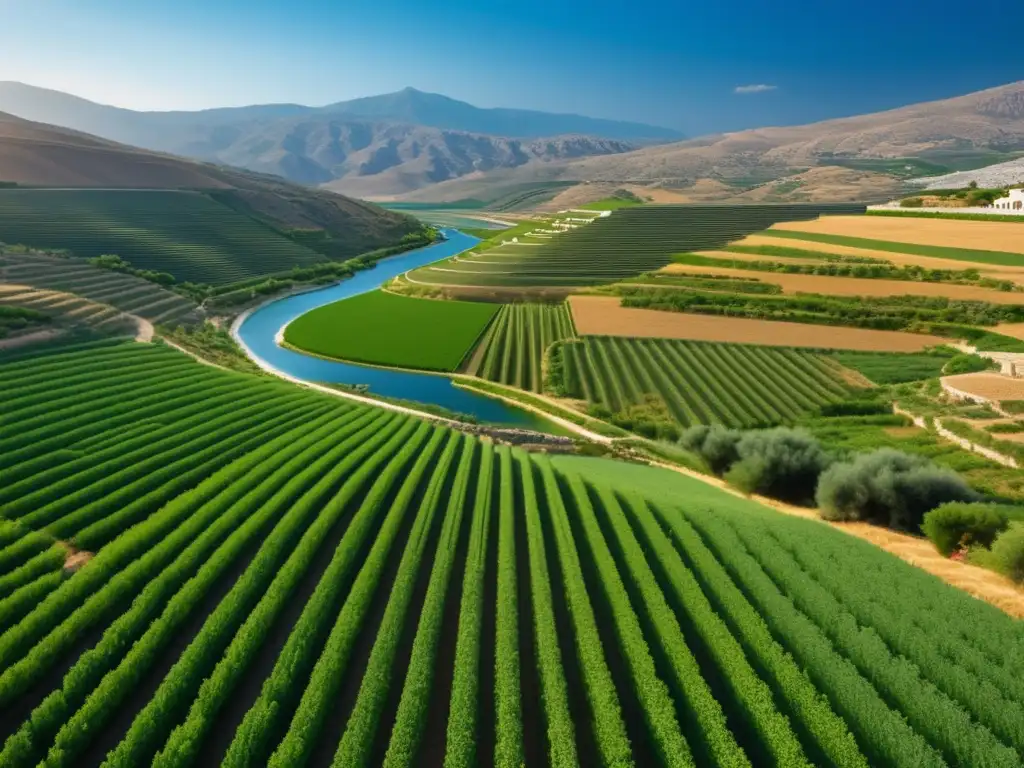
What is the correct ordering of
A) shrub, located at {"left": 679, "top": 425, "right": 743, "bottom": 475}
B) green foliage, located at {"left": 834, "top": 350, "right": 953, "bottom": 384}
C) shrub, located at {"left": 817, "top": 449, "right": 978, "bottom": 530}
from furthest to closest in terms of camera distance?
1. green foliage, located at {"left": 834, "top": 350, "right": 953, "bottom": 384}
2. shrub, located at {"left": 679, "top": 425, "right": 743, "bottom": 475}
3. shrub, located at {"left": 817, "top": 449, "right": 978, "bottom": 530}

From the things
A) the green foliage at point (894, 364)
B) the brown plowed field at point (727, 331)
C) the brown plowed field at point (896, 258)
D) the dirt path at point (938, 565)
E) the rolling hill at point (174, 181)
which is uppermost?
the rolling hill at point (174, 181)

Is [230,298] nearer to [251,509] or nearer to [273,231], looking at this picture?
[273,231]

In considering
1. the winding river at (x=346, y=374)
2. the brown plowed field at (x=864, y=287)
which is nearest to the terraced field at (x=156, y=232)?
the winding river at (x=346, y=374)

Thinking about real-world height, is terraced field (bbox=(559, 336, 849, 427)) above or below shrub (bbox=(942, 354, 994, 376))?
below

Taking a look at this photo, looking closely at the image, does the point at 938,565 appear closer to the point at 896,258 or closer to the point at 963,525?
the point at 963,525

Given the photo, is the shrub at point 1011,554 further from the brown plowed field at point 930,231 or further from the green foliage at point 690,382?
the brown plowed field at point 930,231

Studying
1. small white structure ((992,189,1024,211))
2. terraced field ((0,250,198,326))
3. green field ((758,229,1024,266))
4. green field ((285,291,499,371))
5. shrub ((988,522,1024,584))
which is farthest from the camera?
small white structure ((992,189,1024,211))

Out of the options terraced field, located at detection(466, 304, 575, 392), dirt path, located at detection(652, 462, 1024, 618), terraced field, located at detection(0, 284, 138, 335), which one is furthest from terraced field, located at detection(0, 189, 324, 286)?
dirt path, located at detection(652, 462, 1024, 618)

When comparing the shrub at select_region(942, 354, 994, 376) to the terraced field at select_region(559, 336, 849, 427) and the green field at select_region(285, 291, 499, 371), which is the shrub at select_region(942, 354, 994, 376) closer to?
the terraced field at select_region(559, 336, 849, 427)
